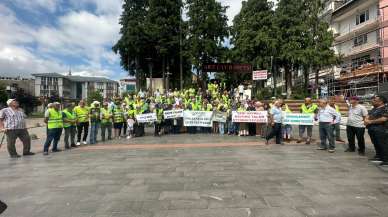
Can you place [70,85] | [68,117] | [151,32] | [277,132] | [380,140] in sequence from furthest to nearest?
[70,85]
[151,32]
[277,132]
[68,117]
[380,140]

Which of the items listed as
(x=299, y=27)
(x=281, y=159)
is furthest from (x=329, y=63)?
(x=281, y=159)

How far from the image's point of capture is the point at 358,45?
118 ft

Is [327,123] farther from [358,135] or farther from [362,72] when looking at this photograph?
[362,72]

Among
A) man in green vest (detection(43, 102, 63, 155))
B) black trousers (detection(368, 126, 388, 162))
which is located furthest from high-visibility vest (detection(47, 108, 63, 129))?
black trousers (detection(368, 126, 388, 162))

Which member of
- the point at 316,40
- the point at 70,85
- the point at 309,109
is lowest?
the point at 309,109

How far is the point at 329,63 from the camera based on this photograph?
3209 centimetres

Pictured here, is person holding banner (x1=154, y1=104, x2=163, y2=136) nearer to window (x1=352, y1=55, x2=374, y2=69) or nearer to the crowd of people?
the crowd of people

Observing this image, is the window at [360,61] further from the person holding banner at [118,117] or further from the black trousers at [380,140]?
the black trousers at [380,140]

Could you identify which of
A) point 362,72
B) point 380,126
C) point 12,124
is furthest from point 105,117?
point 362,72

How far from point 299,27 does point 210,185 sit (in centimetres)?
2928

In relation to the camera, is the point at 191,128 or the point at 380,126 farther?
the point at 191,128

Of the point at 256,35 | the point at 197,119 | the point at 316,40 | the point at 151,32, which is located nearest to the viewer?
the point at 197,119

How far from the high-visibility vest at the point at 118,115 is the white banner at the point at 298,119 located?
738 cm

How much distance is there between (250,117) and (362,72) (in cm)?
2091
